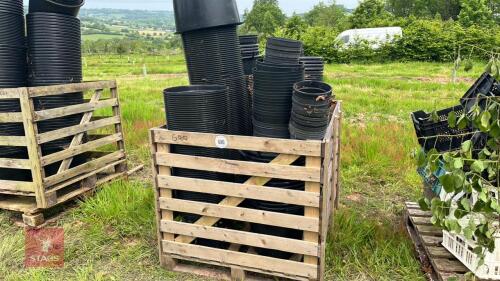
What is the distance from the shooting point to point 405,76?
50.1ft

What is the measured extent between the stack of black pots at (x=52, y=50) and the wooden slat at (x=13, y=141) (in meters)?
0.23

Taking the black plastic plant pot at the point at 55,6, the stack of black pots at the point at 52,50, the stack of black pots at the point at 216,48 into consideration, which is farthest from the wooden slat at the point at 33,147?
the stack of black pots at the point at 216,48

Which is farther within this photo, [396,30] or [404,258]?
[396,30]

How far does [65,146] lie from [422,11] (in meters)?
58.3

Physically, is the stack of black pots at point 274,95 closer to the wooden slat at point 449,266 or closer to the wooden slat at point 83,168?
the wooden slat at point 449,266

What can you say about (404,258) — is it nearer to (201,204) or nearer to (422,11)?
(201,204)

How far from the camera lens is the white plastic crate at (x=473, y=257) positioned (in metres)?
2.13

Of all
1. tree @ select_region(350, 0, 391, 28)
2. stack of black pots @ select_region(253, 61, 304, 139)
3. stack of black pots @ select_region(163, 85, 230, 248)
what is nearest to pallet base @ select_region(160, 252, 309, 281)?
stack of black pots @ select_region(163, 85, 230, 248)

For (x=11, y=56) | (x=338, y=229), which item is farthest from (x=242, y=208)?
(x=11, y=56)

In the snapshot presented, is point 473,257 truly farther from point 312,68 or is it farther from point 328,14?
point 328,14

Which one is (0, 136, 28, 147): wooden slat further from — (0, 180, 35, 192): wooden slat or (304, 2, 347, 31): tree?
(304, 2, 347, 31): tree

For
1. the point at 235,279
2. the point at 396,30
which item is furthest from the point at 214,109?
the point at 396,30

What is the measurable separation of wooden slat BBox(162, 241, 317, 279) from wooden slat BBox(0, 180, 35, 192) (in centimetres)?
142

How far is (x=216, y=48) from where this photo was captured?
2.83 m
